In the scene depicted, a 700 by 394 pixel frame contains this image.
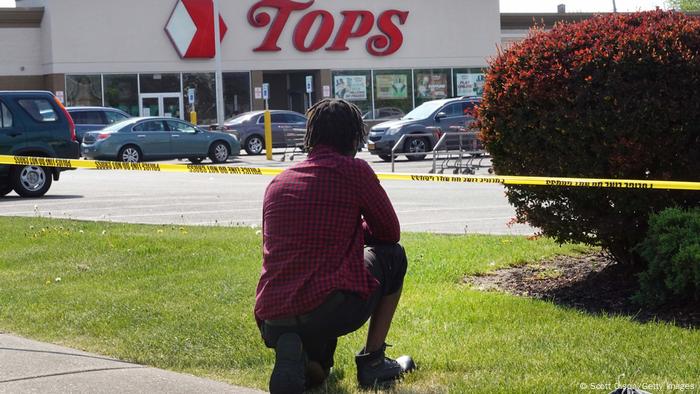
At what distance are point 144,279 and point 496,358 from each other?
3954mm

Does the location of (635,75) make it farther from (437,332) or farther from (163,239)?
(163,239)

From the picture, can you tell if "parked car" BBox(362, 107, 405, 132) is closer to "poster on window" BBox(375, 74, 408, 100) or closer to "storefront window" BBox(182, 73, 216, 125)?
"poster on window" BBox(375, 74, 408, 100)

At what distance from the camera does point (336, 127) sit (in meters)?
5.36

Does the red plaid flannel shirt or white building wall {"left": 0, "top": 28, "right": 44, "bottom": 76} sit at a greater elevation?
white building wall {"left": 0, "top": 28, "right": 44, "bottom": 76}

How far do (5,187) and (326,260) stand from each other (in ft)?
47.9

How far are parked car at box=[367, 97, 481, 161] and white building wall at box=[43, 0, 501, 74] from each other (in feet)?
55.1

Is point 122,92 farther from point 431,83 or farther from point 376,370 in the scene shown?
point 376,370

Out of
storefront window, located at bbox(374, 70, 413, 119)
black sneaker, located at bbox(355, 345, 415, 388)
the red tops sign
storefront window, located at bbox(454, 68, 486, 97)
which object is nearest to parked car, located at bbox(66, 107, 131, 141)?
the red tops sign

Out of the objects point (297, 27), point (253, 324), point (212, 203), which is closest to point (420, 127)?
point (212, 203)

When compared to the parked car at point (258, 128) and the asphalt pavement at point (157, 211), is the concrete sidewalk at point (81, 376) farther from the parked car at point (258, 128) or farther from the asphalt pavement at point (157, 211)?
the parked car at point (258, 128)

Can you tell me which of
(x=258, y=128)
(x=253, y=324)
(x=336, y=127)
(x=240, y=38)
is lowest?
(x=253, y=324)

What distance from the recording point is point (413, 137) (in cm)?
2822

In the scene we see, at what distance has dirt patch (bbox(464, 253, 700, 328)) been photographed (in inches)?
266

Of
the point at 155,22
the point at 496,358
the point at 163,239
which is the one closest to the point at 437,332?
the point at 496,358
